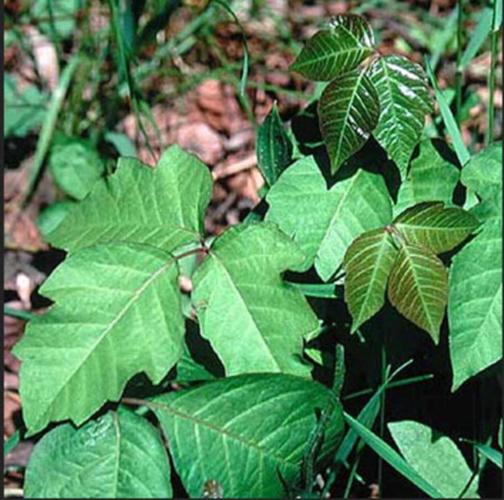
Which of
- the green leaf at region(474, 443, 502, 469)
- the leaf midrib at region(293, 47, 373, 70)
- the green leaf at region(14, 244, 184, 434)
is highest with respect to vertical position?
the leaf midrib at region(293, 47, 373, 70)

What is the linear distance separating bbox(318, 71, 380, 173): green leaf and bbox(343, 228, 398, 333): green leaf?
104 millimetres

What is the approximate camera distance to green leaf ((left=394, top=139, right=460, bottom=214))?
4.64ft

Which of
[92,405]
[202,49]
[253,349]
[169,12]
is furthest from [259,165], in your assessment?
[202,49]

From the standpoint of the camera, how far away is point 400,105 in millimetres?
1347

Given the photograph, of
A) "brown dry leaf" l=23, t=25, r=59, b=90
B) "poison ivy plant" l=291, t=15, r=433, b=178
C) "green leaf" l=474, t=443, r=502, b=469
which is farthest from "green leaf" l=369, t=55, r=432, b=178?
"brown dry leaf" l=23, t=25, r=59, b=90

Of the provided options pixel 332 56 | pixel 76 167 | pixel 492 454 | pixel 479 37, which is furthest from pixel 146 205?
pixel 76 167

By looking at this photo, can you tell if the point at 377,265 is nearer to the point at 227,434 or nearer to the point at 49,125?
the point at 227,434

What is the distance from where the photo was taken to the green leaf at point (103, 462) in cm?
123

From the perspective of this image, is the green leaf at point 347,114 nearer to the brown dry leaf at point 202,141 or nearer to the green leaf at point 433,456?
the green leaf at point 433,456

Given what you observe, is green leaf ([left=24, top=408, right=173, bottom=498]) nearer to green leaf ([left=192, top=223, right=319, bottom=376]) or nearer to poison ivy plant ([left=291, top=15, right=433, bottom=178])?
green leaf ([left=192, top=223, right=319, bottom=376])

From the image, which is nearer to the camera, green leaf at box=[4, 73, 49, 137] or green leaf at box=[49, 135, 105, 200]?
green leaf at box=[49, 135, 105, 200]

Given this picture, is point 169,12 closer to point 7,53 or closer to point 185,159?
point 185,159

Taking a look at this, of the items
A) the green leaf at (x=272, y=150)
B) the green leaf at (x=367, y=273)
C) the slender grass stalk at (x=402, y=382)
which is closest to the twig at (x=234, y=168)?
the green leaf at (x=272, y=150)

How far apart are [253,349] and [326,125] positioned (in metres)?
0.29
